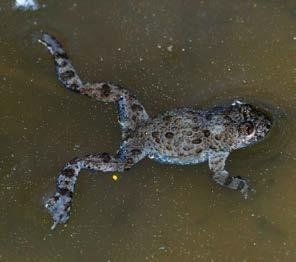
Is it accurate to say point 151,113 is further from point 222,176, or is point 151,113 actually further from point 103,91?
point 222,176

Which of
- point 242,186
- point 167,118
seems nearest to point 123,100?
point 167,118

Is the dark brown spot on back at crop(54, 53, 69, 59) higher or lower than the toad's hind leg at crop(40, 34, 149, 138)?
higher

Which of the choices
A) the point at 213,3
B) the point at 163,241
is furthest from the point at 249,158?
the point at 213,3

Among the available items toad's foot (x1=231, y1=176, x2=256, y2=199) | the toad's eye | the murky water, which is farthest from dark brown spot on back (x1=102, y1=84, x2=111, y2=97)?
toad's foot (x1=231, y1=176, x2=256, y2=199)

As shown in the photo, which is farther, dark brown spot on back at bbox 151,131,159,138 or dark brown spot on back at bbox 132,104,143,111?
dark brown spot on back at bbox 132,104,143,111

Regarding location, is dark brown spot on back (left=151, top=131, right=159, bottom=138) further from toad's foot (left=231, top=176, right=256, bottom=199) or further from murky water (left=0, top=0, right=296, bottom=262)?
toad's foot (left=231, top=176, right=256, bottom=199)

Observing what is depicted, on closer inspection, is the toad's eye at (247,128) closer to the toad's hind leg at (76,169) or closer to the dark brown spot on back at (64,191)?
the toad's hind leg at (76,169)

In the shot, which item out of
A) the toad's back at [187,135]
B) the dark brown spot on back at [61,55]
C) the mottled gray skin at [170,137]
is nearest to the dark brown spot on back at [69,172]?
the mottled gray skin at [170,137]
